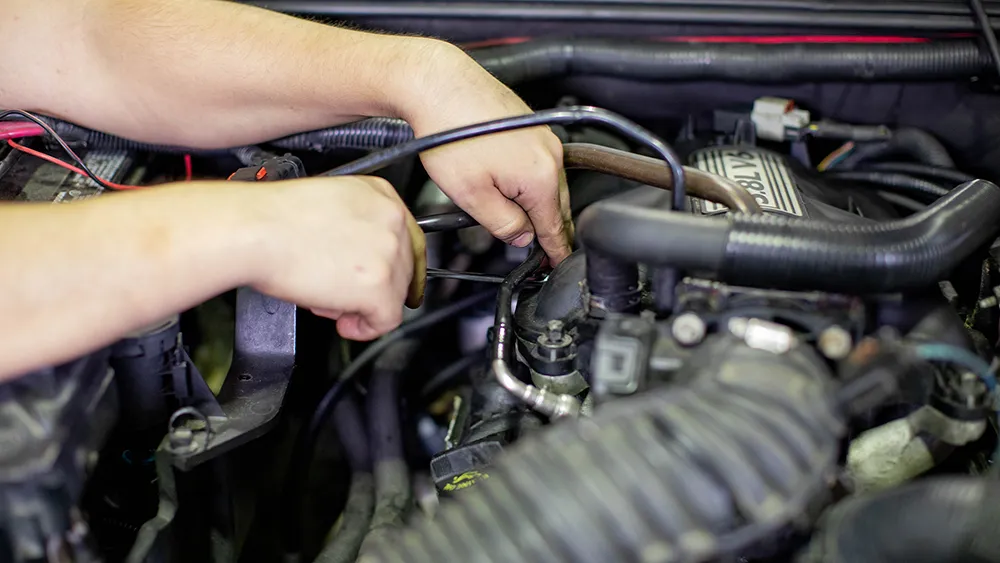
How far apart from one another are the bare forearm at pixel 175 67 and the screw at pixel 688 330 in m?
0.51

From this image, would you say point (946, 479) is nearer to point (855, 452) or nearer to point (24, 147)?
point (855, 452)

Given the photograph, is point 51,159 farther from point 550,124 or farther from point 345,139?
point 550,124

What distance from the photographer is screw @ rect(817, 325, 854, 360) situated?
628 millimetres

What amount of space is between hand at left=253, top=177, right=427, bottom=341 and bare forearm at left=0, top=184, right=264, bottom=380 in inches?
1.1

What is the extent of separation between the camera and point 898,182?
1184 millimetres

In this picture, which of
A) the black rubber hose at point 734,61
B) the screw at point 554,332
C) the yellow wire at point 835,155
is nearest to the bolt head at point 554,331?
the screw at point 554,332

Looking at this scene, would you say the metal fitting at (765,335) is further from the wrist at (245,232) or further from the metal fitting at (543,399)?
the wrist at (245,232)

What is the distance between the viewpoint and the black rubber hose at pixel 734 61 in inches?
45.2

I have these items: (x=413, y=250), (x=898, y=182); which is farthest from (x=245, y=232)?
(x=898, y=182)

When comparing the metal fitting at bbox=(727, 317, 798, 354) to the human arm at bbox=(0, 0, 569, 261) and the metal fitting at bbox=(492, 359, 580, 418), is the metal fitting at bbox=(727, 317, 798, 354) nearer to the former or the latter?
the metal fitting at bbox=(492, 359, 580, 418)

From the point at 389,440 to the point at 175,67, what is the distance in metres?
0.51

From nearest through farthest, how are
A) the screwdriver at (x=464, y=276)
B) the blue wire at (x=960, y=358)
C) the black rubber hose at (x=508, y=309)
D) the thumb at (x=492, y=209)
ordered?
the blue wire at (x=960, y=358), the black rubber hose at (x=508, y=309), the thumb at (x=492, y=209), the screwdriver at (x=464, y=276)

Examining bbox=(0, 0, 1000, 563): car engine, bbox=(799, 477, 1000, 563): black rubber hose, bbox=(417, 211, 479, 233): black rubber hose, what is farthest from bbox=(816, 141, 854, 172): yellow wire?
bbox=(799, 477, 1000, 563): black rubber hose

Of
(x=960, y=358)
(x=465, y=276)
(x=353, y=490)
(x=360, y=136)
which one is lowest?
(x=353, y=490)
